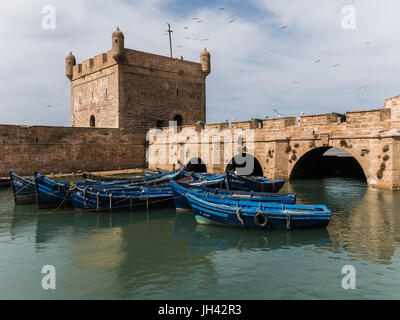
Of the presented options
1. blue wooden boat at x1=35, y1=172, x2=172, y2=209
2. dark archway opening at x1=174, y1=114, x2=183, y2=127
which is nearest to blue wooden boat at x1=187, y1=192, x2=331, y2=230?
blue wooden boat at x1=35, y1=172, x2=172, y2=209

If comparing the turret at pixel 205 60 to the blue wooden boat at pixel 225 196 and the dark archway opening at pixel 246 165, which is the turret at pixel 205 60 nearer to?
the dark archway opening at pixel 246 165

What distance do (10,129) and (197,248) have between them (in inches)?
794

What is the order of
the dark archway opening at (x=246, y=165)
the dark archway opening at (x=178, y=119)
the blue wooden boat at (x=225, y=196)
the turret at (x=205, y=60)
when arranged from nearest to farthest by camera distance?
the blue wooden boat at (x=225, y=196) → the dark archway opening at (x=246, y=165) → the dark archway opening at (x=178, y=119) → the turret at (x=205, y=60)

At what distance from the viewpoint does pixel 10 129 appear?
22906mm

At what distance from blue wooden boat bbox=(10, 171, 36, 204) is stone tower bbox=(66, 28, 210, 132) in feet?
46.6

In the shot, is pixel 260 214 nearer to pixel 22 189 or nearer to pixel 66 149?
pixel 22 189

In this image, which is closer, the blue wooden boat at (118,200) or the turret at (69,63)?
the blue wooden boat at (118,200)

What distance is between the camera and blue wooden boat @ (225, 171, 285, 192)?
→ 1522 centimetres

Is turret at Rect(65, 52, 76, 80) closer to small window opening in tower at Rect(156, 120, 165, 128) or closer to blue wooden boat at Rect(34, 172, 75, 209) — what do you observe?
small window opening in tower at Rect(156, 120, 165, 128)

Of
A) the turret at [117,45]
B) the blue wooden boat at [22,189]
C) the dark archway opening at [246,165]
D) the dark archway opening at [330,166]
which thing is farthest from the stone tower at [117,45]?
the dark archway opening at [330,166]

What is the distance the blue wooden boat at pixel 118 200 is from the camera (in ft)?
44.1

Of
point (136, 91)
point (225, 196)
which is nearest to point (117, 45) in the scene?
point (136, 91)

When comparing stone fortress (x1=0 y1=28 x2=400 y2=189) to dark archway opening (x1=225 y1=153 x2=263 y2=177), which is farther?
dark archway opening (x1=225 y1=153 x2=263 y2=177)
